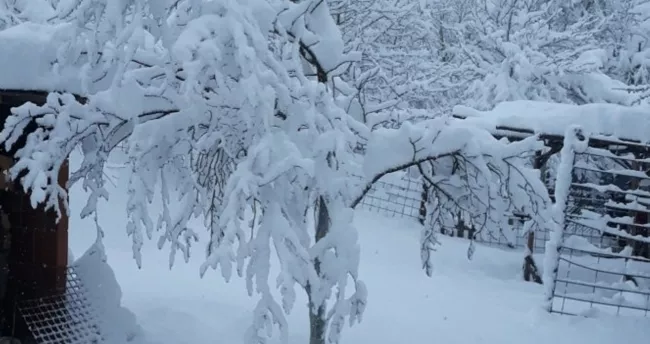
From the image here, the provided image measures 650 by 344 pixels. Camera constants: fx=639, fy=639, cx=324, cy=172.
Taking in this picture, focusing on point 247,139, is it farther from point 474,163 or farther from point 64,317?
point 64,317

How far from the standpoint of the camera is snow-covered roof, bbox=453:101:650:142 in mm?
6391

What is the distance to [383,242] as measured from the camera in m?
9.36

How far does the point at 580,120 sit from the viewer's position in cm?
659

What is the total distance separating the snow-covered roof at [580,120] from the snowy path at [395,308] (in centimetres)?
180

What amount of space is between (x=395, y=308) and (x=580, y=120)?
276 cm

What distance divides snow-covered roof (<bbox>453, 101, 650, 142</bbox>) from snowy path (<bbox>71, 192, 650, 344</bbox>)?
180 cm

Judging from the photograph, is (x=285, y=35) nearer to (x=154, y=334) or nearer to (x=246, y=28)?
(x=246, y=28)

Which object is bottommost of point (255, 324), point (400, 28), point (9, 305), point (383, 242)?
point (383, 242)

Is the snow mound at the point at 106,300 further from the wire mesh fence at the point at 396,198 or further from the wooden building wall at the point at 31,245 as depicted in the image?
the wire mesh fence at the point at 396,198

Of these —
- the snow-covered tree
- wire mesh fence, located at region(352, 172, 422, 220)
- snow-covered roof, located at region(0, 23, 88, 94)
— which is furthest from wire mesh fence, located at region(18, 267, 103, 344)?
wire mesh fence, located at region(352, 172, 422, 220)

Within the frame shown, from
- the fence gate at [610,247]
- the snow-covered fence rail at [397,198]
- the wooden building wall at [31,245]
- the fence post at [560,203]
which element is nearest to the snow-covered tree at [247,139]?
the wooden building wall at [31,245]

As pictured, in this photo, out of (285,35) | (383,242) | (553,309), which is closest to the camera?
(285,35)

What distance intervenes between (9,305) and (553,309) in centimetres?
470

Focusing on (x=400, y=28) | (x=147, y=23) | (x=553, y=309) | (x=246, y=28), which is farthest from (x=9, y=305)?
(x=400, y=28)
